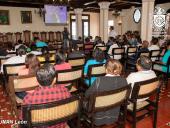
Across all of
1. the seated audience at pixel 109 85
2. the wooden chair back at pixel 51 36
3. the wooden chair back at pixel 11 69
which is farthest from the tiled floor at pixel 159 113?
the wooden chair back at pixel 51 36

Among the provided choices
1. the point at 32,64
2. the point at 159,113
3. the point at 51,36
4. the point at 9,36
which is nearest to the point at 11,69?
the point at 32,64

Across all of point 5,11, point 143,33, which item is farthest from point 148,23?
point 5,11

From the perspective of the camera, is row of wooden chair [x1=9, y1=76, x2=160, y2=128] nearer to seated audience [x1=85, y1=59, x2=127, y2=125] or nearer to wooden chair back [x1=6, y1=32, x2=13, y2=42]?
seated audience [x1=85, y1=59, x2=127, y2=125]

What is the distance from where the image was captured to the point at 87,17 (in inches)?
698

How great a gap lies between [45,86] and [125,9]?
15.1 meters

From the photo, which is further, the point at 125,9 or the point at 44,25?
the point at 125,9

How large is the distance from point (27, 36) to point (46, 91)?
1175cm

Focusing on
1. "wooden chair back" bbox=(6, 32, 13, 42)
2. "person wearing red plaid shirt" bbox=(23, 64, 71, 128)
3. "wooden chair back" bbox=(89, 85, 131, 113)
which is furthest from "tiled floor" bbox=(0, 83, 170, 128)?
"wooden chair back" bbox=(6, 32, 13, 42)

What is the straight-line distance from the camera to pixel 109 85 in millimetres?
2234

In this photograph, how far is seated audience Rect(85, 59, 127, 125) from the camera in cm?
221

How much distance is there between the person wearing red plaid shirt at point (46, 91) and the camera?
1811 millimetres

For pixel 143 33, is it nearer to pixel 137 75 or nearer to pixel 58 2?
pixel 58 2

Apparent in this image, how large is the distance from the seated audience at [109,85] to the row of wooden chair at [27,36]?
10786mm

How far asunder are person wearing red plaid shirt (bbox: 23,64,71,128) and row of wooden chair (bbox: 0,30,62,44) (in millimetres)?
10897
